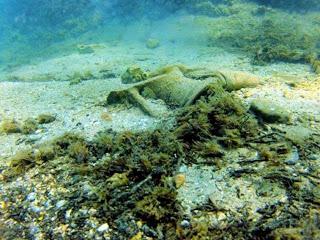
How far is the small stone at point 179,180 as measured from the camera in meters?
3.94

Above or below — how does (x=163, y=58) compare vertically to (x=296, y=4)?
below

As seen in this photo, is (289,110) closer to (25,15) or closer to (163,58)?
(163,58)

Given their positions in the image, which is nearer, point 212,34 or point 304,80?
point 304,80

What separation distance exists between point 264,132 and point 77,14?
74.7ft

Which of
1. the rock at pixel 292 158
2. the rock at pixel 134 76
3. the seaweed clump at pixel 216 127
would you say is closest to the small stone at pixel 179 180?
the seaweed clump at pixel 216 127

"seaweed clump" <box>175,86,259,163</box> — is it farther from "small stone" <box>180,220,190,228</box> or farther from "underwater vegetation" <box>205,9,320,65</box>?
"underwater vegetation" <box>205,9,320,65</box>

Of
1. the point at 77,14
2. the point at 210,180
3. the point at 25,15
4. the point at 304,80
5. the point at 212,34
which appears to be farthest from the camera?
the point at 25,15

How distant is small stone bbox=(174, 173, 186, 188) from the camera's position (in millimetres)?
3944

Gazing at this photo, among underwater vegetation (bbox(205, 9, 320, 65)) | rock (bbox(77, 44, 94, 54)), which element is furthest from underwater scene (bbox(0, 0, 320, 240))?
rock (bbox(77, 44, 94, 54))

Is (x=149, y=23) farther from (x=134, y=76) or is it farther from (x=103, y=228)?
(x=103, y=228)

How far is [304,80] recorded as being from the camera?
7105 millimetres

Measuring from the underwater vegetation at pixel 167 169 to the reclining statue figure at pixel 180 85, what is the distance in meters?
0.70

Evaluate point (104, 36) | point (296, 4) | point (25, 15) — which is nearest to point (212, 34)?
point (296, 4)

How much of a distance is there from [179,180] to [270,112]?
213 centimetres
